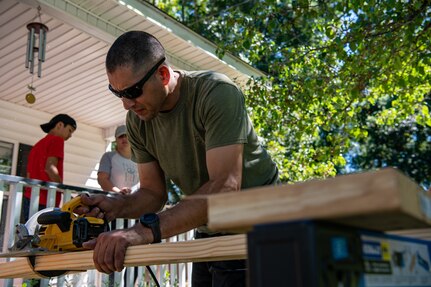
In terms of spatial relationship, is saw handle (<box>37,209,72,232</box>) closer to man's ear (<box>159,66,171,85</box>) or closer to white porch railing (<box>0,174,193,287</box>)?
man's ear (<box>159,66,171,85</box>)

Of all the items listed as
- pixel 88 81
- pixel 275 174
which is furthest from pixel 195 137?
pixel 88 81

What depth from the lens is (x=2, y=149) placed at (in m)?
7.97

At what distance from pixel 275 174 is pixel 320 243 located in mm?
1853

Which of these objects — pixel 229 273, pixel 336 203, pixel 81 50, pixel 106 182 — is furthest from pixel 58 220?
pixel 81 50

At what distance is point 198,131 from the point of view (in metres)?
2.40

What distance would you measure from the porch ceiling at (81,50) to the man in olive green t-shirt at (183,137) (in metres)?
3.62

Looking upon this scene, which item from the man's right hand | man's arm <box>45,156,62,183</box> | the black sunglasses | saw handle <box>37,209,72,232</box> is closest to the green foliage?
man's arm <box>45,156,62,183</box>

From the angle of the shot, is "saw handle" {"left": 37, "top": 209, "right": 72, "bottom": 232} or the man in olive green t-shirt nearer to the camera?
the man in olive green t-shirt

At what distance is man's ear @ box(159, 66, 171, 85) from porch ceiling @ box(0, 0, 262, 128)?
3.68 m

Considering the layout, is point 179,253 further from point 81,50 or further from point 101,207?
point 81,50

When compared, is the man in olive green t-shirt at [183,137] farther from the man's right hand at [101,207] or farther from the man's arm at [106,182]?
the man's arm at [106,182]

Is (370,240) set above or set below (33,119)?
below

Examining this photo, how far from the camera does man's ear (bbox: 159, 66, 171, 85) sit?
7.86 feet

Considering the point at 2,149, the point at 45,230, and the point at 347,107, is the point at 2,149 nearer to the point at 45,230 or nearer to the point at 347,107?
the point at 347,107
